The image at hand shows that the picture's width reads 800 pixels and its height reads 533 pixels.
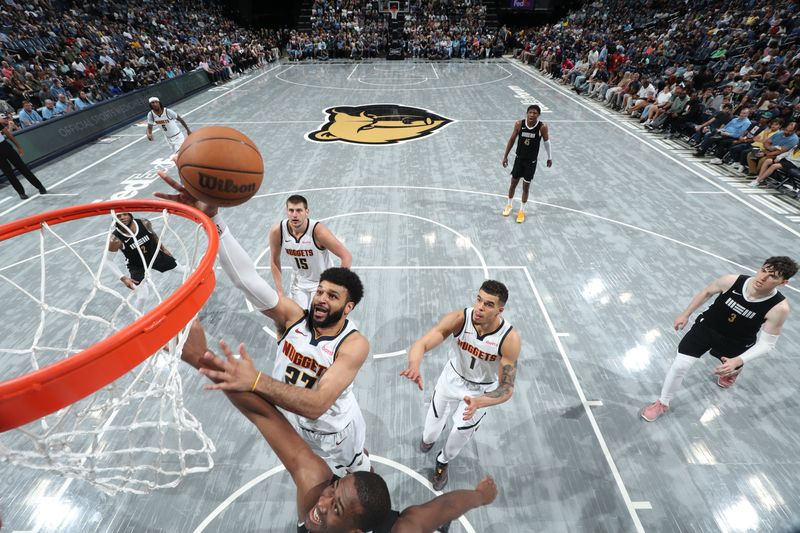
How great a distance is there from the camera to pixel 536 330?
4.71 m

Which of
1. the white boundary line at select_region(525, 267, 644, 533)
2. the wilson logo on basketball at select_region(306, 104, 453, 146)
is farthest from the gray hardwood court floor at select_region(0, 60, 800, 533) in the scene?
the wilson logo on basketball at select_region(306, 104, 453, 146)

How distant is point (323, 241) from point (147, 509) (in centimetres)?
252

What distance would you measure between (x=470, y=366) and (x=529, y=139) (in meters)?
4.49

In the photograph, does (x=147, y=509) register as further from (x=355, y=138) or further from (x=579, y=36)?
(x=579, y=36)

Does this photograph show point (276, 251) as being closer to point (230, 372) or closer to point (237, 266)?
point (237, 266)

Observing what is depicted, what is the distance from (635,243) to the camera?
21.0 feet

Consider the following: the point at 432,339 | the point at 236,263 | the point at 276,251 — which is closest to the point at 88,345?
the point at 276,251

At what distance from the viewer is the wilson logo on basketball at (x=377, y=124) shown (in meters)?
11.1

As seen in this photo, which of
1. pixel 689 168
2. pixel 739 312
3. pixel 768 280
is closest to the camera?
pixel 768 280

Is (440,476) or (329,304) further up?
(329,304)

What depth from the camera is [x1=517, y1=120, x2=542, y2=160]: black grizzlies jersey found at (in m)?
6.38

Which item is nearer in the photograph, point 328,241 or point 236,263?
point 236,263

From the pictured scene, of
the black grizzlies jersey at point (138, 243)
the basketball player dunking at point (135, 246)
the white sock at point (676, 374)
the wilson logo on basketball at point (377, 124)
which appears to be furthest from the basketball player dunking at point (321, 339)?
the wilson logo on basketball at point (377, 124)

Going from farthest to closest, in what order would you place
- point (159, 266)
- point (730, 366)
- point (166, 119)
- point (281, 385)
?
point (166, 119) < point (159, 266) < point (730, 366) < point (281, 385)
